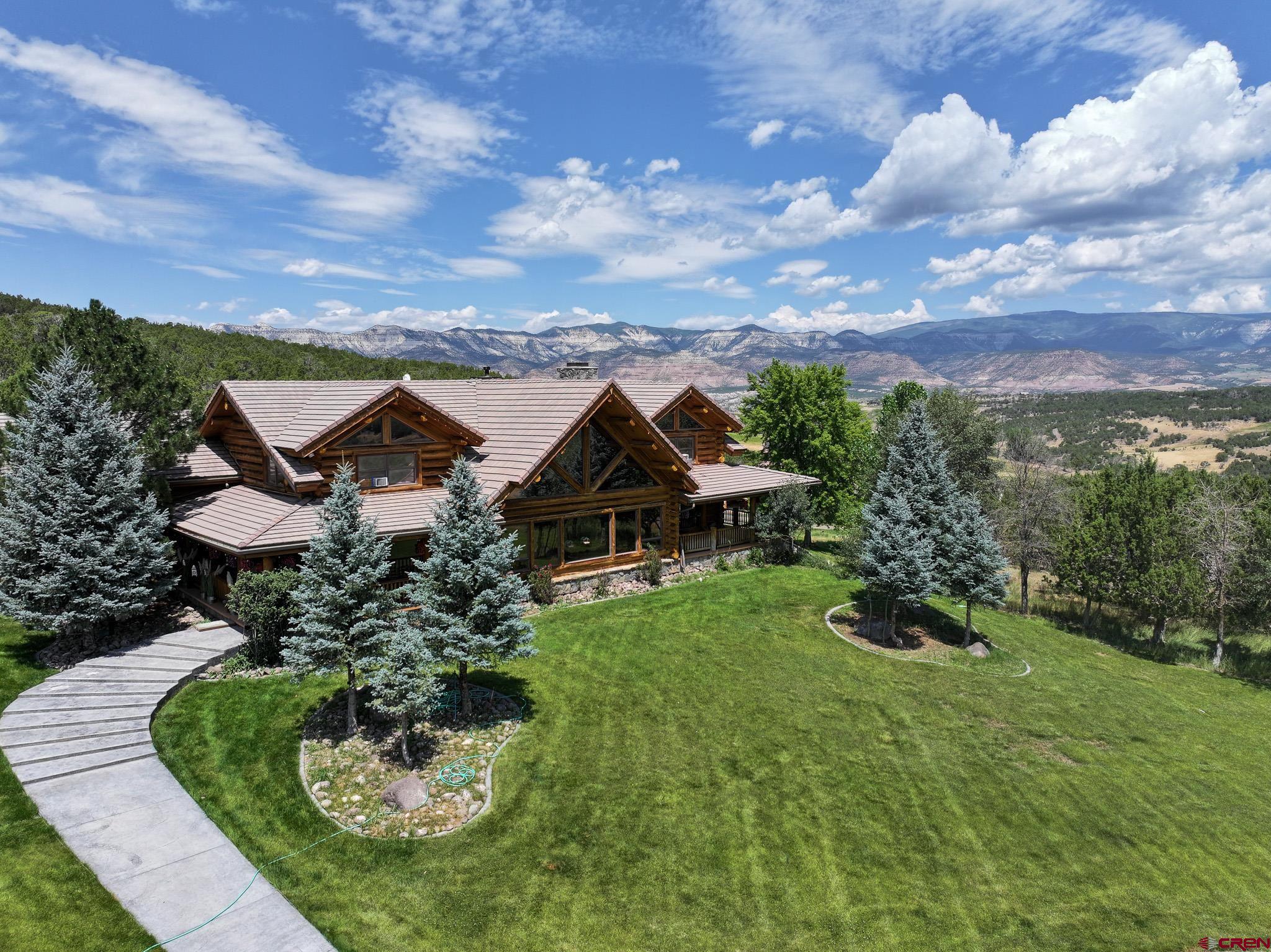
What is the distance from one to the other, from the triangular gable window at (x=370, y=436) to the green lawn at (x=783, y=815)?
7486 mm

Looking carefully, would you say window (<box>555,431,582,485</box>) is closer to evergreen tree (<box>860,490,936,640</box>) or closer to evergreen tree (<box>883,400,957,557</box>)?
evergreen tree (<box>860,490,936,640</box>)

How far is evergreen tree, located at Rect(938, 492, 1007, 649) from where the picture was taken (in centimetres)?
1845

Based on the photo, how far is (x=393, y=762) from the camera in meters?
11.2

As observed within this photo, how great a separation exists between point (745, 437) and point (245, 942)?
113 ft

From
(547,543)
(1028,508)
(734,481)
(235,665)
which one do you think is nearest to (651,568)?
(547,543)

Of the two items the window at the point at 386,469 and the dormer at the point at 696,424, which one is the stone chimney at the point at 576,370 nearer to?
the dormer at the point at 696,424

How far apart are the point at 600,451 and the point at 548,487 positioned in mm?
2422

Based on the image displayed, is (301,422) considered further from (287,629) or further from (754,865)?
(754,865)

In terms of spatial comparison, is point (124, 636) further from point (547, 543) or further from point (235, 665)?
point (547, 543)

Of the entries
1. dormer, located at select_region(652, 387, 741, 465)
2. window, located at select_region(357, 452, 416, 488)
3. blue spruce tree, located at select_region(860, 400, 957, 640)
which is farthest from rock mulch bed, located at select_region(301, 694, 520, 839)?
dormer, located at select_region(652, 387, 741, 465)

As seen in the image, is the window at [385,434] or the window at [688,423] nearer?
the window at [385,434]

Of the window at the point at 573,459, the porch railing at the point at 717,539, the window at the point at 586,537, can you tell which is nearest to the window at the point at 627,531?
the window at the point at 586,537

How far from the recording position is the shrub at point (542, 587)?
808 inches

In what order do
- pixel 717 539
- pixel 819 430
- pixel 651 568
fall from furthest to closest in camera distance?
pixel 819 430 → pixel 717 539 → pixel 651 568
